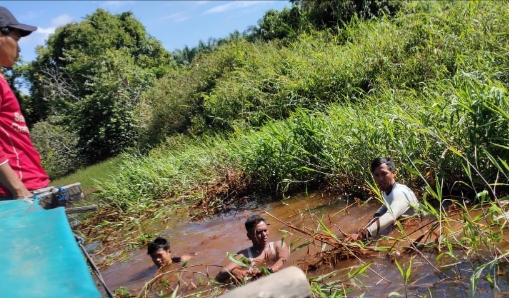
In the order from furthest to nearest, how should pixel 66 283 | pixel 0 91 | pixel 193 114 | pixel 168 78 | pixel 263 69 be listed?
1. pixel 168 78
2. pixel 193 114
3. pixel 263 69
4. pixel 0 91
5. pixel 66 283

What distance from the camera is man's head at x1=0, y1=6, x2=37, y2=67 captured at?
126 inches

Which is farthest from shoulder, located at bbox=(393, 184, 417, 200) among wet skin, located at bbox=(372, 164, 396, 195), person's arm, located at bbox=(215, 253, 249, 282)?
person's arm, located at bbox=(215, 253, 249, 282)

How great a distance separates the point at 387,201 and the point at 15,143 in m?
3.30

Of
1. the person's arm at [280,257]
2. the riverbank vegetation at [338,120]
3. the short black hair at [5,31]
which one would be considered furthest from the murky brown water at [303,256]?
the short black hair at [5,31]

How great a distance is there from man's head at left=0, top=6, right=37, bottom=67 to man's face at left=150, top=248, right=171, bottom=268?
318cm

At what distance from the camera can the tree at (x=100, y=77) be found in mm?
19734

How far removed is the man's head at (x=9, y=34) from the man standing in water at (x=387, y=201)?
2887 mm

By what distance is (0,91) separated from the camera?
3324mm

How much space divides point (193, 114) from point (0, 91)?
11.9 m

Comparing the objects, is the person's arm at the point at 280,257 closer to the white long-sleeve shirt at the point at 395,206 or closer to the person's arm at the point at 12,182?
the white long-sleeve shirt at the point at 395,206

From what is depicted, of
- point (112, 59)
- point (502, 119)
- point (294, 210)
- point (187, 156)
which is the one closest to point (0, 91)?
point (502, 119)

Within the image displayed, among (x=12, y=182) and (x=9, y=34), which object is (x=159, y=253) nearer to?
(x=12, y=182)

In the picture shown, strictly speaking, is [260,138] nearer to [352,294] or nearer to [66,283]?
[352,294]

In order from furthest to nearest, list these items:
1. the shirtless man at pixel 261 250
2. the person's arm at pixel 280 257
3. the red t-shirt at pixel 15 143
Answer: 1. the shirtless man at pixel 261 250
2. the person's arm at pixel 280 257
3. the red t-shirt at pixel 15 143
